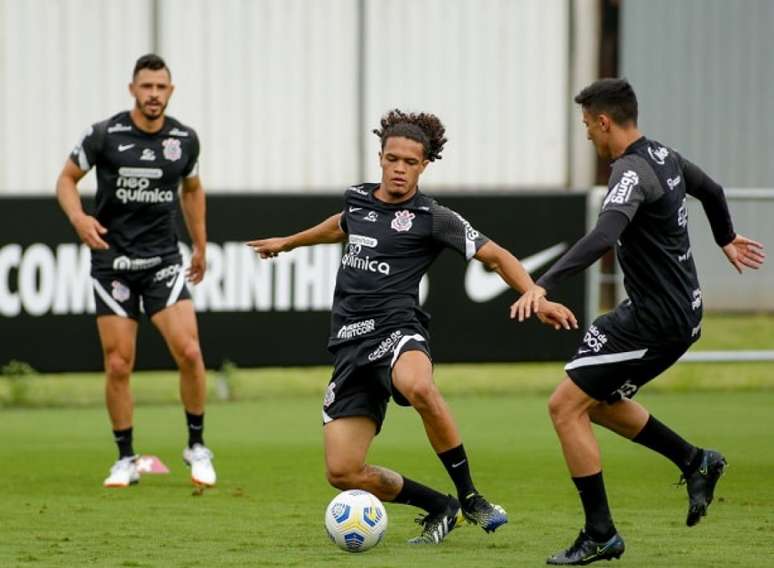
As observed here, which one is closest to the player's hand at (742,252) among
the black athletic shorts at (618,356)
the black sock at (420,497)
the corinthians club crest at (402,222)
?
the black athletic shorts at (618,356)

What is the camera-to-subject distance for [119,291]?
1079cm

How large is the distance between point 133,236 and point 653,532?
12.5 feet

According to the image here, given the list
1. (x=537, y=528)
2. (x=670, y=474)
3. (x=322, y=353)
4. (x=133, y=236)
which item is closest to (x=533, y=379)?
(x=322, y=353)

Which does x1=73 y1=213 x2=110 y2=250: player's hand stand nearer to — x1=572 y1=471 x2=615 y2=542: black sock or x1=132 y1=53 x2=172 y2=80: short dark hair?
x1=132 y1=53 x2=172 y2=80: short dark hair

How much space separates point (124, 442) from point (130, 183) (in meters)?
1.57

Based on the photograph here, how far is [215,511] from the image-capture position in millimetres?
9555

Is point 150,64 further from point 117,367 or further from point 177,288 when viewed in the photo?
point 117,367

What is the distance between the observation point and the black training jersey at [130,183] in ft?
35.2

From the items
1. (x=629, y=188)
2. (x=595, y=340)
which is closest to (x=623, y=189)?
(x=629, y=188)

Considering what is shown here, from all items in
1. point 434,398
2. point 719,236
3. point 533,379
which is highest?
point 719,236

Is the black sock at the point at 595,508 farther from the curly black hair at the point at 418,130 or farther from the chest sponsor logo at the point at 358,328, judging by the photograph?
the curly black hair at the point at 418,130

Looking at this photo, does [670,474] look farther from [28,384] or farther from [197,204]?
[28,384]

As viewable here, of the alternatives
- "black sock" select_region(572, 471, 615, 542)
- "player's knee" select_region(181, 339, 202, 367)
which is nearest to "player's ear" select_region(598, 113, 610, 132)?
"black sock" select_region(572, 471, 615, 542)

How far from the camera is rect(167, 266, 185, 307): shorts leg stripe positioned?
1081cm
